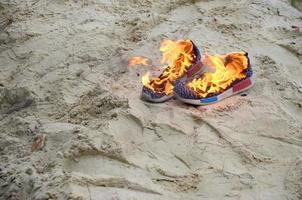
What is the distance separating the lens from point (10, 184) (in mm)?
2873

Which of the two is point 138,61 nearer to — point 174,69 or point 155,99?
point 174,69

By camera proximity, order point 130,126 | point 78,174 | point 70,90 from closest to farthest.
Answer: point 78,174, point 130,126, point 70,90

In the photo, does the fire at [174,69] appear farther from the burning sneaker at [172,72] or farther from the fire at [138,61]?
the fire at [138,61]

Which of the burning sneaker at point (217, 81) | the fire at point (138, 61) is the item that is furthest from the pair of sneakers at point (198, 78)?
the fire at point (138, 61)

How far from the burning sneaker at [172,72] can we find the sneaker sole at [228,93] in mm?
142

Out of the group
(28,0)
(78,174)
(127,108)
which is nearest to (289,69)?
(127,108)

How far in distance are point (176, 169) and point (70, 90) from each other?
1286 millimetres

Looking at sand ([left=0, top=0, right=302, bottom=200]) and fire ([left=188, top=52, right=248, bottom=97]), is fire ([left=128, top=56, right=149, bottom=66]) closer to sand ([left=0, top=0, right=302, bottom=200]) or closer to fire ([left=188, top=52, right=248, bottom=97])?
sand ([left=0, top=0, right=302, bottom=200])

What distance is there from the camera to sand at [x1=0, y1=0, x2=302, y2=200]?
9.45 ft

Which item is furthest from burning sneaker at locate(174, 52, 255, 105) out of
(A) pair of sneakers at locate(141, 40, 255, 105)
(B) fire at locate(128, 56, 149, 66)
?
(B) fire at locate(128, 56, 149, 66)

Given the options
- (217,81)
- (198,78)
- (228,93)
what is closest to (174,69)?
(198,78)

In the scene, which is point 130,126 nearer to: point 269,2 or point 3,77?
point 3,77

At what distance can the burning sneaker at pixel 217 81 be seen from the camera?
3.56 metres

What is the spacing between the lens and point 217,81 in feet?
12.2
